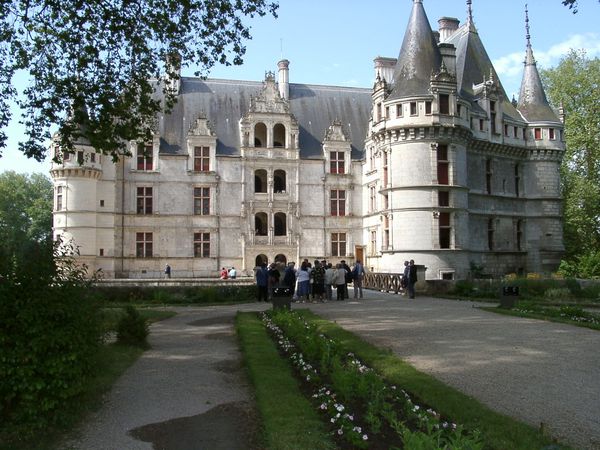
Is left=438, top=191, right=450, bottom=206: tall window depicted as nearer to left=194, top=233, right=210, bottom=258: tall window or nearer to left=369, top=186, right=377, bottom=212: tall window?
left=369, top=186, right=377, bottom=212: tall window

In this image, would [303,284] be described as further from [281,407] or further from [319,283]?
[281,407]

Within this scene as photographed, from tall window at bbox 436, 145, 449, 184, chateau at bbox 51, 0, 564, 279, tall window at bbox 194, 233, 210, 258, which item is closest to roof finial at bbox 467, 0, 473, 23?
chateau at bbox 51, 0, 564, 279

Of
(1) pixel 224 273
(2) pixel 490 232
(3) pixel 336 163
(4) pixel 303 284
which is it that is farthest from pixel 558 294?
(3) pixel 336 163

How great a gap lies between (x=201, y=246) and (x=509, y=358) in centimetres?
3120

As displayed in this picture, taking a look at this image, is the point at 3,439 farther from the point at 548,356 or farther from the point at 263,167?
the point at 263,167

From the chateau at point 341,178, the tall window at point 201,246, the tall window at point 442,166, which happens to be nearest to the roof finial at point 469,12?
the chateau at point 341,178

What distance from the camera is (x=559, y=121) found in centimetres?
3966

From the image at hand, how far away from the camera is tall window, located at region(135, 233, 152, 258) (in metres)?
38.5

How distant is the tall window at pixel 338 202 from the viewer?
4134cm

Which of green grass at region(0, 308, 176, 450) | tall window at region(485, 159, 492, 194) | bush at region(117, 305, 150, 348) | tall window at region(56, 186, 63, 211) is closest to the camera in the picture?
green grass at region(0, 308, 176, 450)

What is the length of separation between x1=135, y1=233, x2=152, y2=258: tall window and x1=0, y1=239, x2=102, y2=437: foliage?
32509 millimetres

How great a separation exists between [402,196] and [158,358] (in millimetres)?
24454

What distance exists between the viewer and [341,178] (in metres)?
41.4

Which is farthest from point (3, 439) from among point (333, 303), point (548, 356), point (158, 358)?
point (333, 303)
